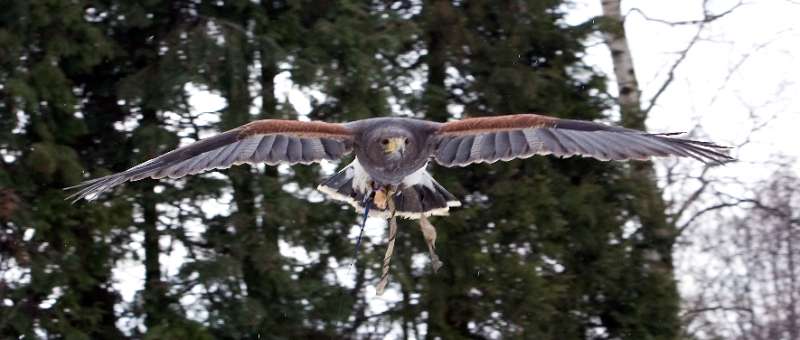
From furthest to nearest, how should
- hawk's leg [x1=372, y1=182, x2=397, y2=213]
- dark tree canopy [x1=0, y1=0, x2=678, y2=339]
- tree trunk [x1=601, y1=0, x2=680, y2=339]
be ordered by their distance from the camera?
tree trunk [x1=601, y1=0, x2=680, y2=339] < dark tree canopy [x1=0, y1=0, x2=678, y2=339] < hawk's leg [x1=372, y1=182, x2=397, y2=213]

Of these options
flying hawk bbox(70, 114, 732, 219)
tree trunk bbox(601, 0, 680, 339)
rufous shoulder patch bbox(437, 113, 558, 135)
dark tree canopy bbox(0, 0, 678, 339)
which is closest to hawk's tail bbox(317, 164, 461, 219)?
flying hawk bbox(70, 114, 732, 219)

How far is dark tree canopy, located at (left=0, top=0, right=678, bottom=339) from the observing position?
1002 cm

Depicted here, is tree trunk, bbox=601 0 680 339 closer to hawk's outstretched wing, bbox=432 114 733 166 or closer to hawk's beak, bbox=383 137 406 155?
hawk's outstretched wing, bbox=432 114 733 166

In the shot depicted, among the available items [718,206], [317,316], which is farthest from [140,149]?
[718,206]

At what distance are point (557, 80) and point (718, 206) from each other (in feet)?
6.86

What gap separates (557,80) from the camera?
11.2 m

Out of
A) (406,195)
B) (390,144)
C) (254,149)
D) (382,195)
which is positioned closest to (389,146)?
(390,144)

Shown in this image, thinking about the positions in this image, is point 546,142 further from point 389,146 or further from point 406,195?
point 406,195

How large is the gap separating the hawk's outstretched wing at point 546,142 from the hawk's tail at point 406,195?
322mm

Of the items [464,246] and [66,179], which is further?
[464,246]

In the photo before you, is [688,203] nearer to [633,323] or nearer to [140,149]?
[633,323]

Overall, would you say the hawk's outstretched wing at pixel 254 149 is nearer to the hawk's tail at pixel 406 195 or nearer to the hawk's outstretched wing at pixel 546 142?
the hawk's tail at pixel 406 195

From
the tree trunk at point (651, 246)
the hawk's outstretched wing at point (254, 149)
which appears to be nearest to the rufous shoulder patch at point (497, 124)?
the hawk's outstretched wing at point (254, 149)

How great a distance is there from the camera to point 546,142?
7.15m
